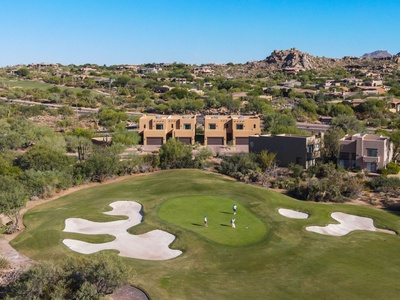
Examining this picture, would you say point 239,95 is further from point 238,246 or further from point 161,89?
point 238,246

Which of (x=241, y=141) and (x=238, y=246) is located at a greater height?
(x=241, y=141)

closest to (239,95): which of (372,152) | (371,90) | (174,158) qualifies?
(371,90)

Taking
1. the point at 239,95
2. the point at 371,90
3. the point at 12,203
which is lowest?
the point at 12,203

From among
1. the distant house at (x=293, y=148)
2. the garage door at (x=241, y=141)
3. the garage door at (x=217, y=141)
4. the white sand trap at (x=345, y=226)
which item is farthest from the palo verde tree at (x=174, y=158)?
the white sand trap at (x=345, y=226)

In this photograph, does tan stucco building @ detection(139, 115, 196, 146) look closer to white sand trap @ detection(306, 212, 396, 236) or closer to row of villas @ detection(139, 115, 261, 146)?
row of villas @ detection(139, 115, 261, 146)

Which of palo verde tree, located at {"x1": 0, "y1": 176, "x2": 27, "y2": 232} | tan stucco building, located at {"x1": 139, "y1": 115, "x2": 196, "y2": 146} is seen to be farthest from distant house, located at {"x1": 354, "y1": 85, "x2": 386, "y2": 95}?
palo verde tree, located at {"x1": 0, "y1": 176, "x2": 27, "y2": 232}

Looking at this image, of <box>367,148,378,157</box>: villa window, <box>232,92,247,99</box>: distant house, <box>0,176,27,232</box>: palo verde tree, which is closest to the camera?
<box>0,176,27,232</box>: palo verde tree
